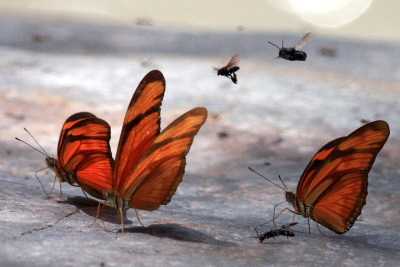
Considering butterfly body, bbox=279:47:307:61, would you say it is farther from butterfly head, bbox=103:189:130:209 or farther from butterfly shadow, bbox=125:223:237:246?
butterfly head, bbox=103:189:130:209

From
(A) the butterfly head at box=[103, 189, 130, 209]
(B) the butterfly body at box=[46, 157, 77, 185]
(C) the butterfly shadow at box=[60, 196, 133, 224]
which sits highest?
(B) the butterfly body at box=[46, 157, 77, 185]

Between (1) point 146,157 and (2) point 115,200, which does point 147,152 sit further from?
(2) point 115,200

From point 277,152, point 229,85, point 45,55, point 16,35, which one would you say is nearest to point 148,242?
point 277,152

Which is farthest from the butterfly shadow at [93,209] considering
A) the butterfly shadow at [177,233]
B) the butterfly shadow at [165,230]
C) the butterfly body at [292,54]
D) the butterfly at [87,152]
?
the butterfly body at [292,54]

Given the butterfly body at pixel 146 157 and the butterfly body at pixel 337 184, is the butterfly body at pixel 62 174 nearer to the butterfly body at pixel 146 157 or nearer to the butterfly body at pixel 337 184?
the butterfly body at pixel 146 157

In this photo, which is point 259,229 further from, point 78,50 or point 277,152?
point 78,50

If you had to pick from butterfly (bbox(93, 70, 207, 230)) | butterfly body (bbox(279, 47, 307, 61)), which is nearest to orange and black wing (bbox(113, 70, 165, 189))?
butterfly (bbox(93, 70, 207, 230))
